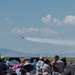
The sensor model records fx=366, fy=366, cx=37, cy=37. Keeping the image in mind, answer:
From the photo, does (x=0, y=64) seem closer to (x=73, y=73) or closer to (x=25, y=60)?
(x=25, y=60)

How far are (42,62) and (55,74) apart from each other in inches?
85.1

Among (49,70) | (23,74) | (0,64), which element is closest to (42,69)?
(49,70)

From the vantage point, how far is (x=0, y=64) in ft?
47.5

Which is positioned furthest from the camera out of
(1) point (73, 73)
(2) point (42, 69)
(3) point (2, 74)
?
(2) point (42, 69)

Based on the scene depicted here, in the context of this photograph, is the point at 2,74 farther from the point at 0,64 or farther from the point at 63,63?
the point at 63,63

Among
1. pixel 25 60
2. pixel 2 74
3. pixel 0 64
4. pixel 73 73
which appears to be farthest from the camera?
pixel 25 60

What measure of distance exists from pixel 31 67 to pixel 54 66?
2.26 meters

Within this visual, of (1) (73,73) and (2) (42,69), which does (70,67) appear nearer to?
(1) (73,73)

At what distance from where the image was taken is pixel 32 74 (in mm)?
16422

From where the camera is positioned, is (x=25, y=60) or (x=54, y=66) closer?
(x=54, y=66)

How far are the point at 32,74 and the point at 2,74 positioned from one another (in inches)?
128

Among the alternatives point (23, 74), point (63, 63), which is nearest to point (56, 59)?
point (63, 63)

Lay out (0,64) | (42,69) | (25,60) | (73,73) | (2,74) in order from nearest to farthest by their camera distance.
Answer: (73,73) < (2,74) < (0,64) < (42,69) < (25,60)

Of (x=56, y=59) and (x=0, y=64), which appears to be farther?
(x=56, y=59)
